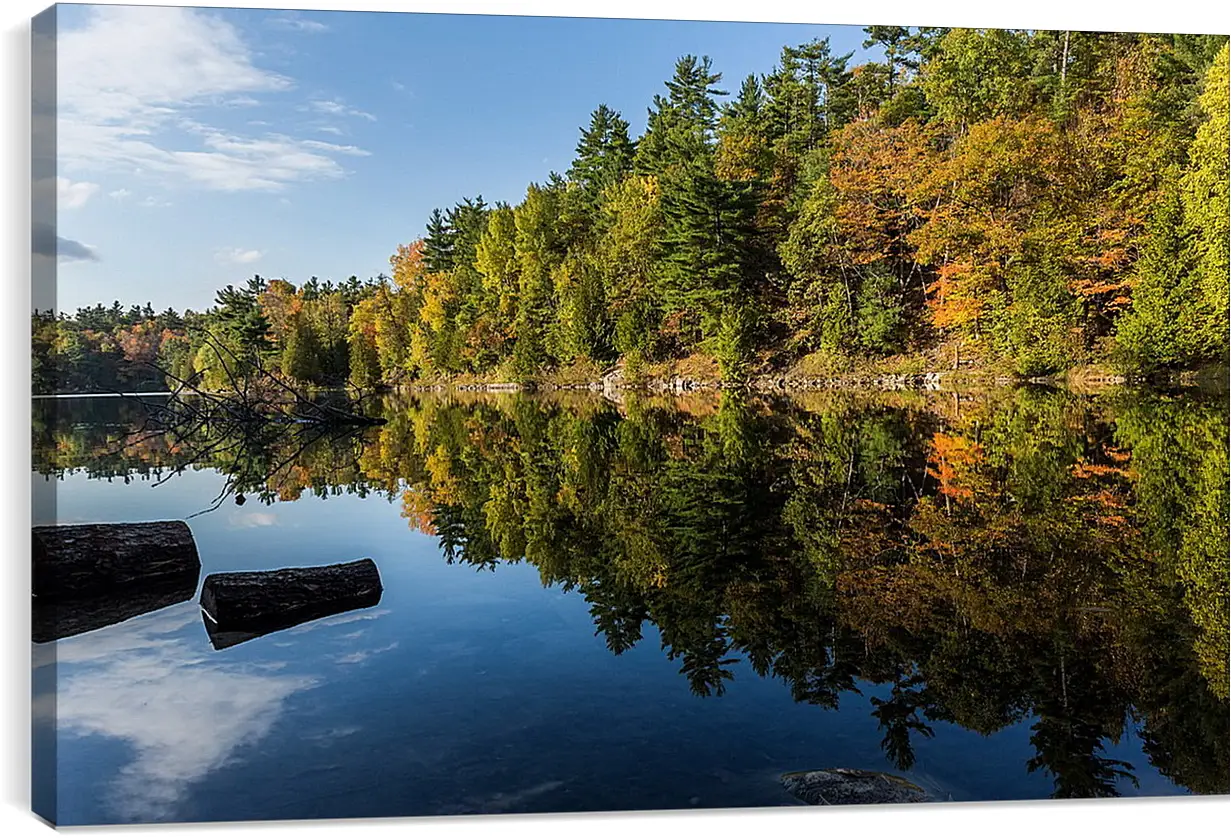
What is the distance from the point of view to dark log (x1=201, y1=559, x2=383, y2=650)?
4254 mm

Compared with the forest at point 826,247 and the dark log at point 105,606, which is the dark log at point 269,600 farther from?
the forest at point 826,247

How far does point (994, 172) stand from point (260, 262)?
8682 mm

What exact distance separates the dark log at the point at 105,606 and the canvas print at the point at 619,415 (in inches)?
1.1

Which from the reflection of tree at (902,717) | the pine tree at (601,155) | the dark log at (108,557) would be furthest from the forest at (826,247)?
the reflection of tree at (902,717)

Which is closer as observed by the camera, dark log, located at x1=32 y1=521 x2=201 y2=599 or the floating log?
the floating log

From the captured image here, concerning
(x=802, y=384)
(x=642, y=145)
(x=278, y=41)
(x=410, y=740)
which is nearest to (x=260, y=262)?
(x=278, y=41)

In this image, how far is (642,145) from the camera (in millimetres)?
15102

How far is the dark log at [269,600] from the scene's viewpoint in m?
4.25

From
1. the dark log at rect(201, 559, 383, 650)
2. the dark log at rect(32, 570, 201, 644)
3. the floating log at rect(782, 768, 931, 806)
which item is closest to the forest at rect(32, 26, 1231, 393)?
the dark log at rect(32, 570, 201, 644)

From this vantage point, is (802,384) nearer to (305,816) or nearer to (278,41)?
(278,41)

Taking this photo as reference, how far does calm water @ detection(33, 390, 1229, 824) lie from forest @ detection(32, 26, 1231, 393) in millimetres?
1825

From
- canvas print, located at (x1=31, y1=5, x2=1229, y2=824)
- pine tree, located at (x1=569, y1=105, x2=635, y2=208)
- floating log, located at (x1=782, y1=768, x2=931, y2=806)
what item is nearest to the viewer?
floating log, located at (x1=782, y1=768, x2=931, y2=806)

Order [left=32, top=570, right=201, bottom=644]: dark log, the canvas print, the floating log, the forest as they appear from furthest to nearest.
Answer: the forest < [left=32, top=570, right=201, bottom=644]: dark log < the canvas print < the floating log

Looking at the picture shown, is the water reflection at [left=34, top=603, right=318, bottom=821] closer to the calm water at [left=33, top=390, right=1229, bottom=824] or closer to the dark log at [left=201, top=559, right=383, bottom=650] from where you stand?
the calm water at [left=33, top=390, right=1229, bottom=824]
